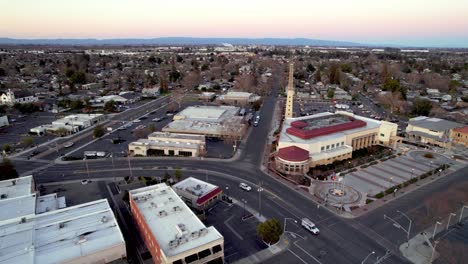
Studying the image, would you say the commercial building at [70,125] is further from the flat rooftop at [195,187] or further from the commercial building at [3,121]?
the flat rooftop at [195,187]

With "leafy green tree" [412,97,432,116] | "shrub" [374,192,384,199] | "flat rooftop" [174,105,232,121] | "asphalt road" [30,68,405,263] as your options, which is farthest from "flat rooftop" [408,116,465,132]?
"flat rooftop" [174,105,232,121]

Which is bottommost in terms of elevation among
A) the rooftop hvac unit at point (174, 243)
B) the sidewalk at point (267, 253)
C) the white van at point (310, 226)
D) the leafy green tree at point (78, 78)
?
the sidewalk at point (267, 253)

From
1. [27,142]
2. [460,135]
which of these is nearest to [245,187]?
[27,142]

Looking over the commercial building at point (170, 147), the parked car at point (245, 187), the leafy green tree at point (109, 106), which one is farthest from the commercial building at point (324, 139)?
the leafy green tree at point (109, 106)

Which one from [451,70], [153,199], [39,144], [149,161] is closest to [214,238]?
[153,199]

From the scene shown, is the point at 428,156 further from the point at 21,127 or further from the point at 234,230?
the point at 21,127

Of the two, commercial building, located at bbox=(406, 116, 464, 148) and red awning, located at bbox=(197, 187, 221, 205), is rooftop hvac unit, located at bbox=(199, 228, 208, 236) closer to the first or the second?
red awning, located at bbox=(197, 187, 221, 205)
